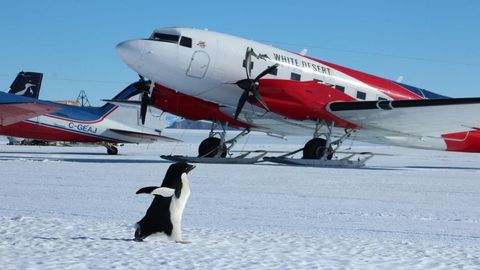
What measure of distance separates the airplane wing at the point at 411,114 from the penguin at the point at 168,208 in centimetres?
1748

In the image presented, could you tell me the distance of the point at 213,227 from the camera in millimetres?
8281

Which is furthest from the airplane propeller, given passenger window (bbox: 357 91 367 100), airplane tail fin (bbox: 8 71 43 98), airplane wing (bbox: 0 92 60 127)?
airplane tail fin (bbox: 8 71 43 98)

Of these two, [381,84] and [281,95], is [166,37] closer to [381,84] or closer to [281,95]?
[281,95]

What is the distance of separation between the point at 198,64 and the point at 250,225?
1368 centimetres

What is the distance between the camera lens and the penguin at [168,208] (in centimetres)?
671

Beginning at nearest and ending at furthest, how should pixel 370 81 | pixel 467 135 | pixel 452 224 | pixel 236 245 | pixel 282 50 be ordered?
pixel 236 245 < pixel 452 224 < pixel 282 50 < pixel 370 81 < pixel 467 135

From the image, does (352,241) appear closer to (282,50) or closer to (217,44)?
(217,44)

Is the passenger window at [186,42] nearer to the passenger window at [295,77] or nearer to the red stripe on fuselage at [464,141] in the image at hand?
the passenger window at [295,77]

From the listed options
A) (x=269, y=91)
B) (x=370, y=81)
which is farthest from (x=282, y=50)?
(x=370, y=81)

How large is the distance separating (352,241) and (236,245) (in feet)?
4.50

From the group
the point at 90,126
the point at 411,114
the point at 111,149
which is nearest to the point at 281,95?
the point at 411,114

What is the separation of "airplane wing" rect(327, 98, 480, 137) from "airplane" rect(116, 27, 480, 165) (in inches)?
1.4

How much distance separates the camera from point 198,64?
21.7 m

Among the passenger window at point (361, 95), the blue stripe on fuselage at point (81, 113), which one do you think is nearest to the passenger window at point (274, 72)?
the passenger window at point (361, 95)
